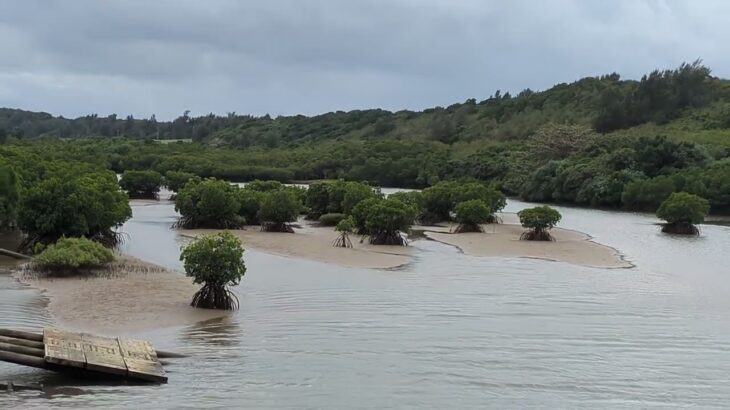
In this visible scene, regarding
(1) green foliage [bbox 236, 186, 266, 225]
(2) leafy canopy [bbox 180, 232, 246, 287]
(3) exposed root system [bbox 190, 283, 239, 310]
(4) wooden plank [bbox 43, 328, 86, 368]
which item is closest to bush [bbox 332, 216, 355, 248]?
(1) green foliage [bbox 236, 186, 266, 225]

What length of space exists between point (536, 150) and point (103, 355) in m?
89.0

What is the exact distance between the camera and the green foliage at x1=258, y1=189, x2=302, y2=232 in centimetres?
4706

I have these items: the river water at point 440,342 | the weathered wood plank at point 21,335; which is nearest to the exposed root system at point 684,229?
the river water at point 440,342

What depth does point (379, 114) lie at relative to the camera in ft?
605

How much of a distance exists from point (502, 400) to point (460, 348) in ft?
12.6

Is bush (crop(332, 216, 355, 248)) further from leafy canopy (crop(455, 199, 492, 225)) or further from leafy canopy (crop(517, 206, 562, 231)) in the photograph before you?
leafy canopy (crop(517, 206, 562, 231))

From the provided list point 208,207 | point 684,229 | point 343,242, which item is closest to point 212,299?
point 343,242

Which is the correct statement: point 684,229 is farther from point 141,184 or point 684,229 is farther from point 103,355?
point 141,184

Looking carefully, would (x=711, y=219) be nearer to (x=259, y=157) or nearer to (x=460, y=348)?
(x=460, y=348)

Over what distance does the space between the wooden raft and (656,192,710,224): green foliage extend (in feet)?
131

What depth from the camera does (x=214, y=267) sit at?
22359mm

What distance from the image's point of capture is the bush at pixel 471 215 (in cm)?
4847

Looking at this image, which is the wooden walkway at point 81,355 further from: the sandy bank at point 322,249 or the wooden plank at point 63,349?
the sandy bank at point 322,249

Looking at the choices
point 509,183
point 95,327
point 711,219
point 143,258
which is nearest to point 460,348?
point 95,327
